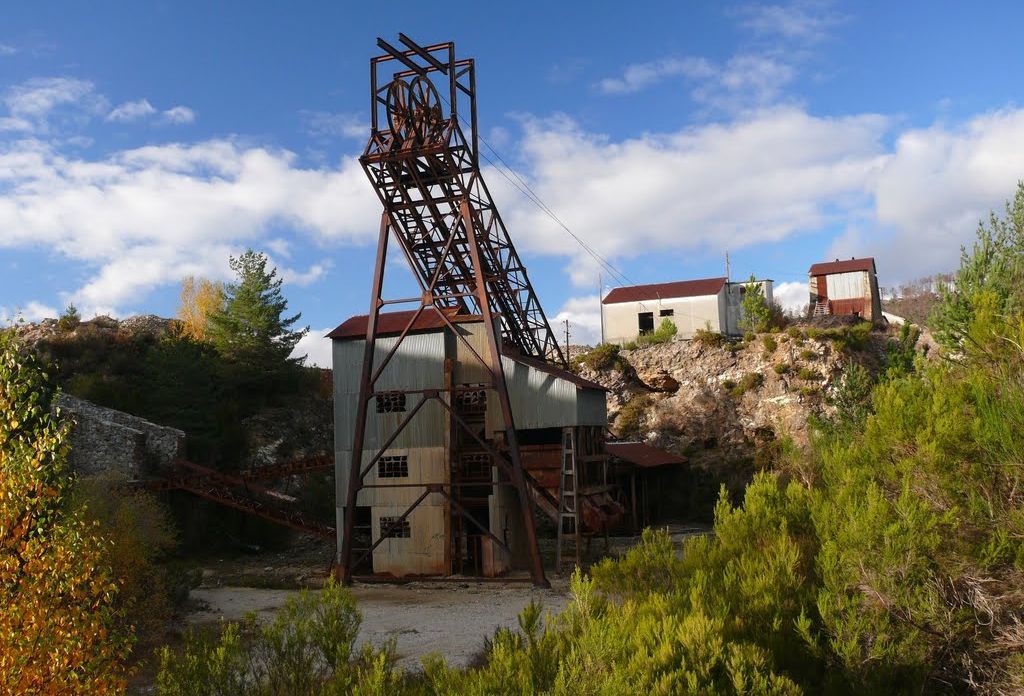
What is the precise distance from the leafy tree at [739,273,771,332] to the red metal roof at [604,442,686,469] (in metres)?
13.3

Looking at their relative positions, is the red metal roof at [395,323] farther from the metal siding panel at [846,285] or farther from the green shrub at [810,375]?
the metal siding panel at [846,285]

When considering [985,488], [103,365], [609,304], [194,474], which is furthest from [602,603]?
[609,304]

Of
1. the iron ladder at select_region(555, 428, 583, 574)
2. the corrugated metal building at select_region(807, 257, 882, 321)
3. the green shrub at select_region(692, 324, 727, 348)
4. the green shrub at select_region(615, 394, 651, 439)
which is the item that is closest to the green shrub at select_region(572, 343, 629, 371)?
A: the green shrub at select_region(615, 394, 651, 439)

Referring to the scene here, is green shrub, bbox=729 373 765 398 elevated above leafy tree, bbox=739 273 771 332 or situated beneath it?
situated beneath

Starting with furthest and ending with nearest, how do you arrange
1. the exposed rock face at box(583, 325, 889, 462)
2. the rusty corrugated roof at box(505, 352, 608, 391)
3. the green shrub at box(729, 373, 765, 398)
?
1. the green shrub at box(729, 373, 765, 398)
2. the exposed rock face at box(583, 325, 889, 462)
3. the rusty corrugated roof at box(505, 352, 608, 391)

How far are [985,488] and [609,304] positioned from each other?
133 feet

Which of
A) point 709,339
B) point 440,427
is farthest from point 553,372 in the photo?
point 709,339

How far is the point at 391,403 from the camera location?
2452 cm

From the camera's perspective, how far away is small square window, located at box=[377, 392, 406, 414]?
2438 cm

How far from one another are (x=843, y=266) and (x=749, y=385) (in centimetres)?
1586

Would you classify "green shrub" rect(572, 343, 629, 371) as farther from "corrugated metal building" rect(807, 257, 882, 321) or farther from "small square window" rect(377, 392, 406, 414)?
"small square window" rect(377, 392, 406, 414)

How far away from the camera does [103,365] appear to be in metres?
41.4

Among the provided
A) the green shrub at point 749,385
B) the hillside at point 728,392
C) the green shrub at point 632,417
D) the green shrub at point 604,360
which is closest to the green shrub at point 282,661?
the hillside at point 728,392

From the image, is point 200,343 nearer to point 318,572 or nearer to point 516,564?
point 318,572
